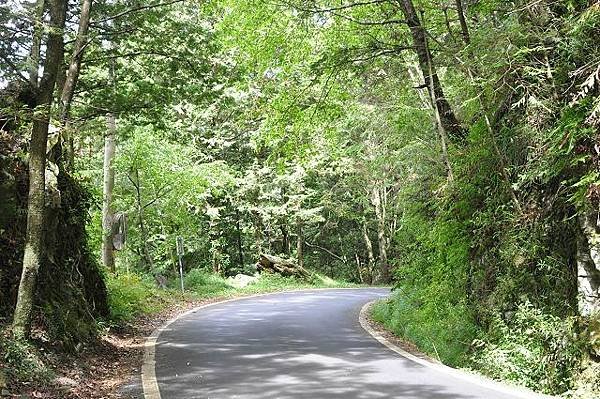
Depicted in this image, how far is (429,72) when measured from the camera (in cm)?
1118

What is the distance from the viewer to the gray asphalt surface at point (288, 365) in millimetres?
6977

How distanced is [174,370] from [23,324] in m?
2.19

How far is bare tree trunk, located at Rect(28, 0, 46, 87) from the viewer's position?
25.8 ft

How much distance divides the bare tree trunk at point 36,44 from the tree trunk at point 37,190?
174mm

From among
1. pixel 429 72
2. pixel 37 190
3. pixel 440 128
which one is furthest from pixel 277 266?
pixel 37 190

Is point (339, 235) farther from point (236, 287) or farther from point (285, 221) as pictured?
point (236, 287)

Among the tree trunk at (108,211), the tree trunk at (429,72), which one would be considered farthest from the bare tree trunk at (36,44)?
the tree trunk at (108,211)

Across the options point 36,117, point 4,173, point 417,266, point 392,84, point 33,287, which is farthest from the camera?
point 392,84

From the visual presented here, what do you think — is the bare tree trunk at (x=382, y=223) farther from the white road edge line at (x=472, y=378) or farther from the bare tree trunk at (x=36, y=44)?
the bare tree trunk at (x=36, y=44)

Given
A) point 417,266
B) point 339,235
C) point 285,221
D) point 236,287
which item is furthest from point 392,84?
point 339,235

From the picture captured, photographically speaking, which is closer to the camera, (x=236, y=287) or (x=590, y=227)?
(x=590, y=227)

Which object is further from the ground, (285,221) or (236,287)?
(285,221)

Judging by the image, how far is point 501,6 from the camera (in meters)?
10.2

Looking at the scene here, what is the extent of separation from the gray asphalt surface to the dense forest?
44.1 inches
